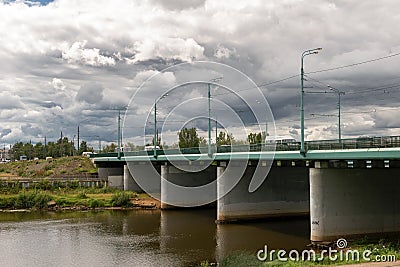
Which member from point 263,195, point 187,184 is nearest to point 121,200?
point 187,184

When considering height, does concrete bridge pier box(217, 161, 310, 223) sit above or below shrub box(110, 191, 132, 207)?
above

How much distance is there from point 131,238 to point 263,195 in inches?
774

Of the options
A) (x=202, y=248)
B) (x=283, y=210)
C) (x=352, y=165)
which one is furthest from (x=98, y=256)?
(x=283, y=210)

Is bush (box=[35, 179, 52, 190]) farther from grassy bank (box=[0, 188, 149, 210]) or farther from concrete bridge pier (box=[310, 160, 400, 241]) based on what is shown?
concrete bridge pier (box=[310, 160, 400, 241])

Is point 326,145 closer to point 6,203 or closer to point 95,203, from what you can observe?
point 95,203

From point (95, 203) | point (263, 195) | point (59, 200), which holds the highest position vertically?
point (263, 195)

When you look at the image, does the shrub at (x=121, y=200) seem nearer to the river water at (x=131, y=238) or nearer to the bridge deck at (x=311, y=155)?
the river water at (x=131, y=238)

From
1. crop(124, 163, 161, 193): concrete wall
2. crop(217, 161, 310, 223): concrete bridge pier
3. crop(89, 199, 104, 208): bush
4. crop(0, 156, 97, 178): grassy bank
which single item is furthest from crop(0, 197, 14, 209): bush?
crop(0, 156, 97, 178): grassy bank

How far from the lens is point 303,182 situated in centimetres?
6412

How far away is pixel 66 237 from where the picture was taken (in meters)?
50.7

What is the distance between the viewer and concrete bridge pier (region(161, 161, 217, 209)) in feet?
255

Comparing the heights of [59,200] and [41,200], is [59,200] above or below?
below

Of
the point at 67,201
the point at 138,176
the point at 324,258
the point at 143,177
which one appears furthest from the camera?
the point at 138,176

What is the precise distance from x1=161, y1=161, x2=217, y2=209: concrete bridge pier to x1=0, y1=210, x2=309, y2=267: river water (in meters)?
7.70
